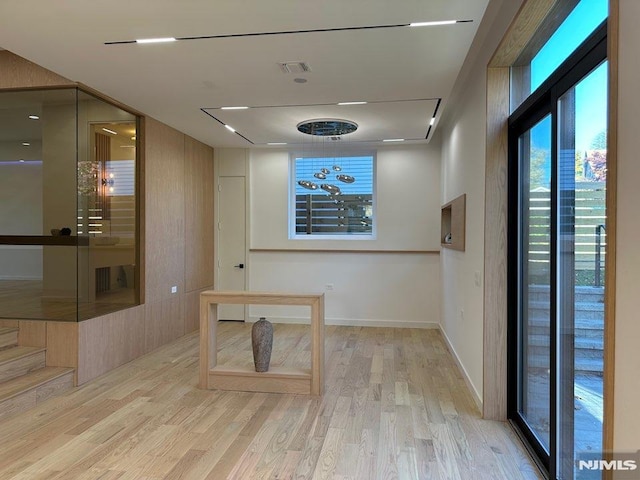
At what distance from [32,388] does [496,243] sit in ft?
12.9

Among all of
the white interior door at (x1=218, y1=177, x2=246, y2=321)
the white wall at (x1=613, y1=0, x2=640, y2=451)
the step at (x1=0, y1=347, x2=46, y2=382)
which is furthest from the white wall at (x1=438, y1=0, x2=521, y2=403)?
Result: the step at (x1=0, y1=347, x2=46, y2=382)

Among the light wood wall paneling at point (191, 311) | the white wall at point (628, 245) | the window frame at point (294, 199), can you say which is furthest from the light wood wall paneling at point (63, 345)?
the white wall at point (628, 245)

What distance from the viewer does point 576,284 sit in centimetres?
192

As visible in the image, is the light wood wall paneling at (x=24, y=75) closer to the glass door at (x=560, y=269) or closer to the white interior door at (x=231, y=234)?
the white interior door at (x=231, y=234)

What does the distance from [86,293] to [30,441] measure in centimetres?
150

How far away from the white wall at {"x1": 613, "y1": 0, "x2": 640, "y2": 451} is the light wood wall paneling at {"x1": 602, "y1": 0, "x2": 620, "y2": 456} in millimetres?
20

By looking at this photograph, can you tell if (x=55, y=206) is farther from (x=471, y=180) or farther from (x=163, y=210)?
(x=471, y=180)

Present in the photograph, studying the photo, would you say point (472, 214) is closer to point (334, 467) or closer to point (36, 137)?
point (334, 467)

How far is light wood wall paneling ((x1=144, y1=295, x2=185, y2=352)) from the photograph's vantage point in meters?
4.74

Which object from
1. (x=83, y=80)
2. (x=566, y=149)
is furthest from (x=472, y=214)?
(x=83, y=80)

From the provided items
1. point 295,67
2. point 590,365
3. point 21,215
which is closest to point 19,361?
point 21,215

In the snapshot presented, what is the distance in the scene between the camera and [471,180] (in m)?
3.56

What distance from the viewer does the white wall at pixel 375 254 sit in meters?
6.13

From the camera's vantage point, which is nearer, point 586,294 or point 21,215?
point 586,294
